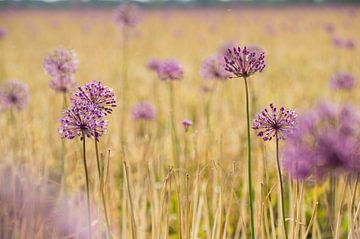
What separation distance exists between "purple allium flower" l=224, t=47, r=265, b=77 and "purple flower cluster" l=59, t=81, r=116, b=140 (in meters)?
0.27

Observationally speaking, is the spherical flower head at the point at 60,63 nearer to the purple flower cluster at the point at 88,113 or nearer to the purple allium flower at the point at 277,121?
the purple flower cluster at the point at 88,113

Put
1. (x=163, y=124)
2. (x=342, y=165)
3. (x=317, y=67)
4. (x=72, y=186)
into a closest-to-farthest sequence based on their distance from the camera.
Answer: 1. (x=342, y=165)
2. (x=72, y=186)
3. (x=163, y=124)
4. (x=317, y=67)

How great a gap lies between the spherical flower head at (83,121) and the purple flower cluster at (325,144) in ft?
1.35

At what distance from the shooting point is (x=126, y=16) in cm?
353

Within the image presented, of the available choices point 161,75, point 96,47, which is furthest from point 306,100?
point 96,47

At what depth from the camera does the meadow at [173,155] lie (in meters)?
1.51

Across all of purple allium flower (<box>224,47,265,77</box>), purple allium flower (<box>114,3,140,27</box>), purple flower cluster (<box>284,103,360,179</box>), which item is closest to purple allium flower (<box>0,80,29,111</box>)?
purple allium flower (<box>114,3,140,27</box>)

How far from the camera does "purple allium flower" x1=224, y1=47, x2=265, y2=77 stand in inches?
45.6

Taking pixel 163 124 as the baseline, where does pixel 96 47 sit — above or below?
above

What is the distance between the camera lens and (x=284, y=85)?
620cm

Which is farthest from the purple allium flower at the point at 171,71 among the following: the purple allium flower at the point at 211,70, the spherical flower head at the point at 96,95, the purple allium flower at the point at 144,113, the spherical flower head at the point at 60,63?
the spherical flower head at the point at 96,95

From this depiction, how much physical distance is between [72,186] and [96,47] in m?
10.5

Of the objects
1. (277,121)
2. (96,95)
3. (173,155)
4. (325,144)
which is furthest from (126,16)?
(325,144)

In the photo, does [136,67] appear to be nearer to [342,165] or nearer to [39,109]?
[39,109]
